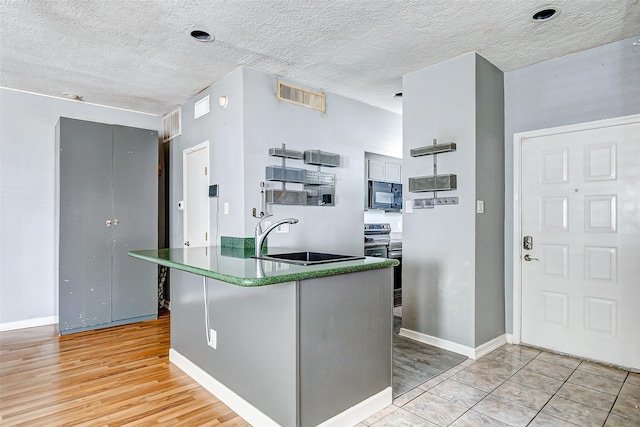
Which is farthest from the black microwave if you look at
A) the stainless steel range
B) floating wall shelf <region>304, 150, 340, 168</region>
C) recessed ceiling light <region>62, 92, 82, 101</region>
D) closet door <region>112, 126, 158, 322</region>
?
recessed ceiling light <region>62, 92, 82, 101</region>

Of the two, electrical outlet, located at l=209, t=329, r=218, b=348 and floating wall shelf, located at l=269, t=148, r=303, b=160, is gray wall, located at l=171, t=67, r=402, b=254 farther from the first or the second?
electrical outlet, located at l=209, t=329, r=218, b=348

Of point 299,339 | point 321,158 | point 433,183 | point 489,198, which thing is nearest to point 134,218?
point 321,158

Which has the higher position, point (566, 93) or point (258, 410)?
point (566, 93)

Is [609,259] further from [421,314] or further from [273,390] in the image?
[273,390]

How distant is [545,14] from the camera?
8.41 ft

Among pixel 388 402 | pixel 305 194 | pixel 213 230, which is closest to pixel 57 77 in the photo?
pixel 213 230

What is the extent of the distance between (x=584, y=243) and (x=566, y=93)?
4.31ft

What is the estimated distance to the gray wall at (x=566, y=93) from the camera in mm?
2908

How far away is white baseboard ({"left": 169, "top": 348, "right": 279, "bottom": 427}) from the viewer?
2.09 m

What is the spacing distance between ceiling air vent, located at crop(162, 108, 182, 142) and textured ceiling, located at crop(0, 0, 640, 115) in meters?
0.79

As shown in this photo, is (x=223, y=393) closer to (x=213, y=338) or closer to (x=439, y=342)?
(x=213, y=338)

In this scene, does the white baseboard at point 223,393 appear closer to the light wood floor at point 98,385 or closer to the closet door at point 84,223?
the light wood floor at point 98,385

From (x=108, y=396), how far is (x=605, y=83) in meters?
4.47

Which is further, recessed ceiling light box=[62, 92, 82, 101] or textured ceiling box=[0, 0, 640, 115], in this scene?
recessed ceiling light box=[62, 92, 82, 101]
